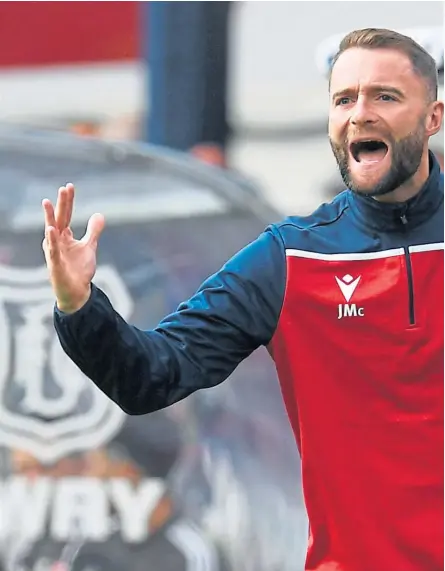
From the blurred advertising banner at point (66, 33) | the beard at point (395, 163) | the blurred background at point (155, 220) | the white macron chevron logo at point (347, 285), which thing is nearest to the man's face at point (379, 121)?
the beard at point (395, 163)

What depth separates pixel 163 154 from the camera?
3.10 metres

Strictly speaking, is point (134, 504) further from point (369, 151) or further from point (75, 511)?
point (369, 151)

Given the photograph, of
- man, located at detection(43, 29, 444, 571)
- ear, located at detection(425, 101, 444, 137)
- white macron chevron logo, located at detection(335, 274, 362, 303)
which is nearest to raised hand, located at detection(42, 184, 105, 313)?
man, located at detection(43, 29, 444, 571)

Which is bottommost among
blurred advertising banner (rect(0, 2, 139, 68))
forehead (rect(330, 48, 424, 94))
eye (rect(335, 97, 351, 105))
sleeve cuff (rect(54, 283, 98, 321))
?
sleeve cuff (rect(54, 283, 98, 321))

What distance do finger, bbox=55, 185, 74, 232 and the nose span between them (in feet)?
1.28

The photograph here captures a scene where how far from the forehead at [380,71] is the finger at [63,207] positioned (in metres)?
0.41

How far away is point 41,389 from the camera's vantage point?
289 centimetres

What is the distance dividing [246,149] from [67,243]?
1.71 m

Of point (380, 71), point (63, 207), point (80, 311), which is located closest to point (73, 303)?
point (80, 311)

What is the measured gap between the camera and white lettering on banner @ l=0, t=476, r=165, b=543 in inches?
112

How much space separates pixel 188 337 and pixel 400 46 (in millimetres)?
478

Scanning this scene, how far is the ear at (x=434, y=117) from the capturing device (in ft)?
5.54

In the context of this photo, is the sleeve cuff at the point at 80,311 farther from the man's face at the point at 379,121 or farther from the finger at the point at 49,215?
the man's face at the point at 379,121

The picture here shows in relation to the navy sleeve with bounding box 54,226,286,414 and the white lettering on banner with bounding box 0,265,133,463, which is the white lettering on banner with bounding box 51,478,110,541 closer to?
the white lettering on banner with bounding box 0,265,133,463
